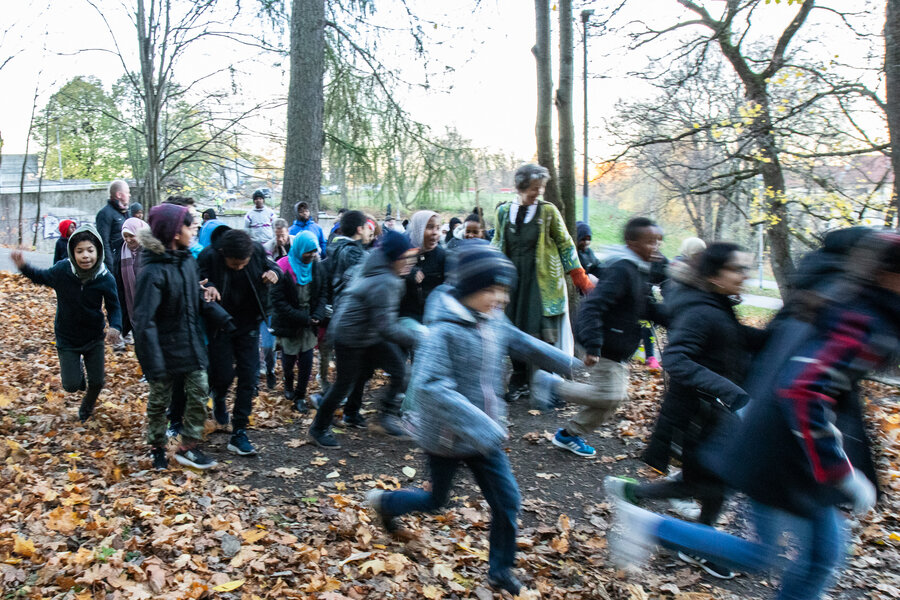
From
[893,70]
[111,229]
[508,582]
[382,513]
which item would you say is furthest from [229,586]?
[893,70]

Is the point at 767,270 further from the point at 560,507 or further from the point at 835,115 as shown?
the point at 560,507

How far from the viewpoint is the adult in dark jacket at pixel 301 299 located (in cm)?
635

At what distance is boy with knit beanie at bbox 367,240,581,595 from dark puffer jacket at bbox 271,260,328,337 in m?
3.24

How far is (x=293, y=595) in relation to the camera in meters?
3.54

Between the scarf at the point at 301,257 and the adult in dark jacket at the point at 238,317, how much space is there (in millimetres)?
813

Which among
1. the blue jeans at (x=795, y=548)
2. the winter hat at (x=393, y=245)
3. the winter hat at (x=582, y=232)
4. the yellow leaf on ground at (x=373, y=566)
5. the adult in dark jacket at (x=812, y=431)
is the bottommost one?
the yellow leaf on ground at (x=373, y=566)

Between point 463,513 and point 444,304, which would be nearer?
point 444,304

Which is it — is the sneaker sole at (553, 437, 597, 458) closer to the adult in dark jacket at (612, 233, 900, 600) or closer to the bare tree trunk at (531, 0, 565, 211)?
the adult in dark jacket at (612, 233, 900, 600)

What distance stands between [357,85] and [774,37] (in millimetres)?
11273

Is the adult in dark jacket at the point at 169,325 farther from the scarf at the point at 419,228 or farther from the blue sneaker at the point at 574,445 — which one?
the blue sneaker at the point at 574,445

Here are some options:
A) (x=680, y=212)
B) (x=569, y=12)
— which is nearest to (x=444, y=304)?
(x=569, y=12)

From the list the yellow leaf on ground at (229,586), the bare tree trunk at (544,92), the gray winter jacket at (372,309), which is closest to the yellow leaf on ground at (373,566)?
the yellow leaf on ground at (229,586)

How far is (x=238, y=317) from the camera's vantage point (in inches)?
216

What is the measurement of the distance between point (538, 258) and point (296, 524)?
3.23m
